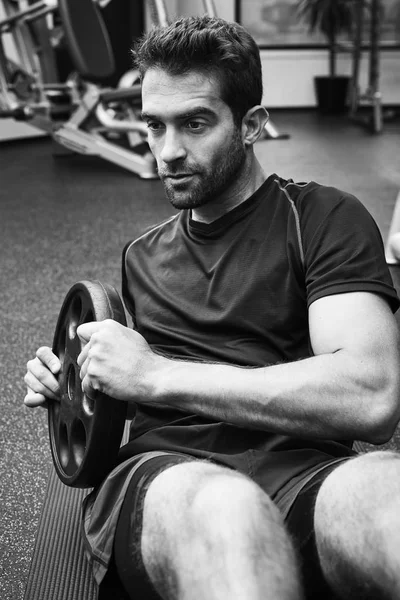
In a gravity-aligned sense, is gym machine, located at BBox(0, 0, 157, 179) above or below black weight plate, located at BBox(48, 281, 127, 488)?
below

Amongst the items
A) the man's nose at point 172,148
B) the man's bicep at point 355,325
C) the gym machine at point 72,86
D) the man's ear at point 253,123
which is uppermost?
A: the man's nose at point 172,148

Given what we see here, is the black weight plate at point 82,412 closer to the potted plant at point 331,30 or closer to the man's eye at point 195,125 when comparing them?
the man's eye at point 195,125

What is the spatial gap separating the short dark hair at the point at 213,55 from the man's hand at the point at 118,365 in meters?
0.33

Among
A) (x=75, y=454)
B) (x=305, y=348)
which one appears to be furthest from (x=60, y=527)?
(x=305, y=348)

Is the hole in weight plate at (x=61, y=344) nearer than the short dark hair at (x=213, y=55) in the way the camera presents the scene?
No

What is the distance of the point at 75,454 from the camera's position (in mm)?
1056

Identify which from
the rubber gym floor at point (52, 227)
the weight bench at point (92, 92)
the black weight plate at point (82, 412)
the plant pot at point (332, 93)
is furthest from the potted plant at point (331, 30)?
the black weight plate at point (82, 412)

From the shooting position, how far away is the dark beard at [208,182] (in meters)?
1.02

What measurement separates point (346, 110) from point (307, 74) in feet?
2.00

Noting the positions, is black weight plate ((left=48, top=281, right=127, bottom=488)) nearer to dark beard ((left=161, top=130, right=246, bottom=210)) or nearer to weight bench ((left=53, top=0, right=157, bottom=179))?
dark beard ((left=161, top=130, right=246, bottom=210))

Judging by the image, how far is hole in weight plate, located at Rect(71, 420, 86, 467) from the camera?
3.46ft

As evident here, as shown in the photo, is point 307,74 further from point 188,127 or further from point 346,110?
point 188,127

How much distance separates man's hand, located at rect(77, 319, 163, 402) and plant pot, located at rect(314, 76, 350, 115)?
751cm

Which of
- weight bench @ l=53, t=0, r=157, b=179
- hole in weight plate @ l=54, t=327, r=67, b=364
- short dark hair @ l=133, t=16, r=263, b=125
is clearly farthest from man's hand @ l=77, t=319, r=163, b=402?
weight bench @ l=53, t=0, r=157, b=179
